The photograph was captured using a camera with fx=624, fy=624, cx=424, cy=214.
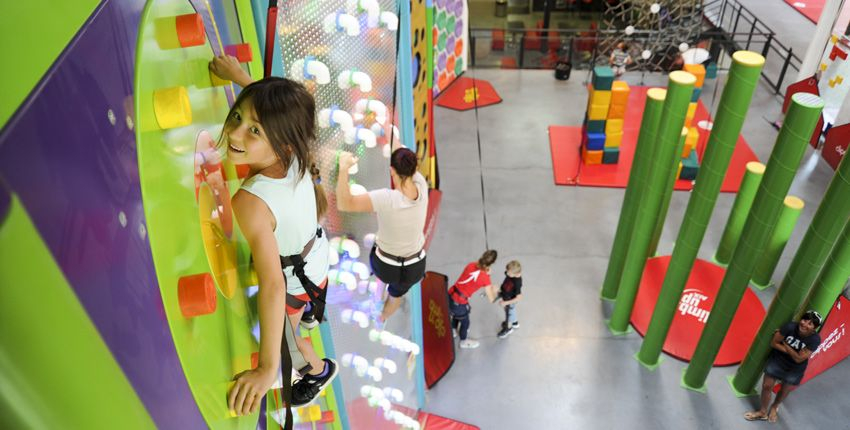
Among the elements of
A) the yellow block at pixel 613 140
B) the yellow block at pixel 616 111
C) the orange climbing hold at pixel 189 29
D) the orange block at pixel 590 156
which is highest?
the orange climbing hold at pixel 189 29

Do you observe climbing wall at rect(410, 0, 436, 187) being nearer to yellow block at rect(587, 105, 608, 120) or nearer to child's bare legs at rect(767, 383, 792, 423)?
yellow block at rect(587, 105, 608, 120)

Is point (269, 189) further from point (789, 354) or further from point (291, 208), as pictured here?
point (789, 354)

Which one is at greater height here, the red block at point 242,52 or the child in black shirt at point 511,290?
the red block at point 242,52

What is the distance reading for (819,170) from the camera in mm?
9953

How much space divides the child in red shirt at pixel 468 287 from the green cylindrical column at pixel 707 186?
173 centimetres

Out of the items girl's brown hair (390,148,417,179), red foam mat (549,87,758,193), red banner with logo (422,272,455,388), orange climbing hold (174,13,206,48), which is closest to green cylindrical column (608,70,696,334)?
red banner with logo (422,272,455,388)

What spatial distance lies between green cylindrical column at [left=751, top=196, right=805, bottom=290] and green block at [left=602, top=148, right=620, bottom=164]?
120 inches

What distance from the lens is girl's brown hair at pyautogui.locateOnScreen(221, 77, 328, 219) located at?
145 cm

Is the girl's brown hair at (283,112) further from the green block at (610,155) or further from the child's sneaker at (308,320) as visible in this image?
the green block at (610,155)

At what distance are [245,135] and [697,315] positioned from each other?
7020mm

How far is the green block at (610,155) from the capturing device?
10.1 m

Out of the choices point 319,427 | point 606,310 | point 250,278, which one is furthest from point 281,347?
point 606,310

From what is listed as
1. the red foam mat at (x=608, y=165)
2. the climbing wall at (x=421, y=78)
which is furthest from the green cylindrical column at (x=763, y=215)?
the red foam mat at (x=608, y=165)

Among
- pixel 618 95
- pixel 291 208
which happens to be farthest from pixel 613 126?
pixel 291 208
